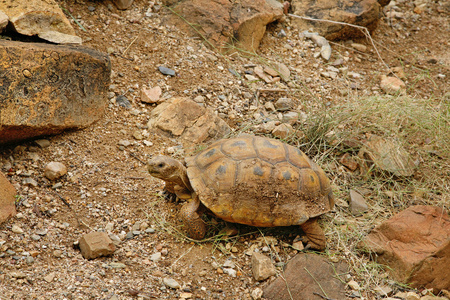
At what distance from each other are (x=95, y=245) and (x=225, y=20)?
10.2 ft

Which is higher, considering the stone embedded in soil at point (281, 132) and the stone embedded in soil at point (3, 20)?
the stone embedded in soil at point (3, 20)

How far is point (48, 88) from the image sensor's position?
11.6 ft

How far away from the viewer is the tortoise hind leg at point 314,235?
3318 millimetres

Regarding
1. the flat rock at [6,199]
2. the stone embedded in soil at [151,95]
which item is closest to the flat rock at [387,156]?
the stone embedded in soil at [151,95]

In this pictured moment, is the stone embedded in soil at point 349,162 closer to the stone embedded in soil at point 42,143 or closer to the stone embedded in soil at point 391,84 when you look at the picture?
the stone embedded in soil at point 391,84

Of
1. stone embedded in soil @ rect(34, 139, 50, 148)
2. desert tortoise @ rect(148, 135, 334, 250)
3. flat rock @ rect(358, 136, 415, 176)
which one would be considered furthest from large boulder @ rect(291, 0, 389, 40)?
stone embedded in soil @ rect(34, 139, 50, 148)

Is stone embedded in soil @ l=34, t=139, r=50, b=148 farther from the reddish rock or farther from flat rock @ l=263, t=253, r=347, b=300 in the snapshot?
the reddish rock

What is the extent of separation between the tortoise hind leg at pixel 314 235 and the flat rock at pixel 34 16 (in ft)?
9.18

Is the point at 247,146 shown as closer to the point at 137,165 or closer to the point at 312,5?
the point at 137,165

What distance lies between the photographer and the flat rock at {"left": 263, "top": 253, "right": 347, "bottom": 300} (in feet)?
9.82

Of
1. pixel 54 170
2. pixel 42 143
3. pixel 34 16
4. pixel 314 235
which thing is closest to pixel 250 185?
pixel 314 235

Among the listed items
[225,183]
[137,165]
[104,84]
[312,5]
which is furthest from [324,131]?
[312,5]

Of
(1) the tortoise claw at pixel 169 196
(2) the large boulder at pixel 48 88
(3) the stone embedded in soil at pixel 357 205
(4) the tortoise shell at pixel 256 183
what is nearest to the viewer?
(4) the tortoise shell at pixel 256 183

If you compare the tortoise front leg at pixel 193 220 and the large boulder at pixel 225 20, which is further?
the large boulder at pixel 225 20
